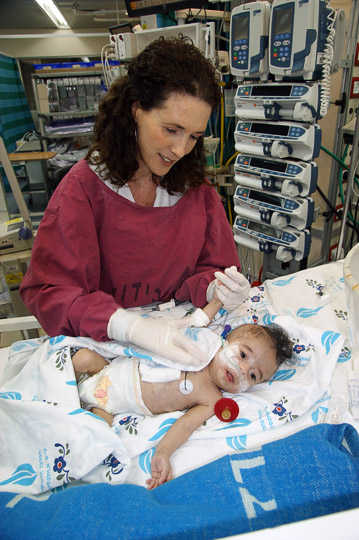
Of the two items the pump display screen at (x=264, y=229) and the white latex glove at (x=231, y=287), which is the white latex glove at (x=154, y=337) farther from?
the pump display screen at (x=264, y=229)

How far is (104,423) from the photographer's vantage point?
3.67 ft

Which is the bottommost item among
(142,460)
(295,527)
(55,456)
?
(142,460)

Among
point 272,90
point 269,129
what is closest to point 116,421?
point 269,129

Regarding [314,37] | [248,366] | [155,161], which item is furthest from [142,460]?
[314,37]

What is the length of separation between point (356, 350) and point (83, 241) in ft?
3.27

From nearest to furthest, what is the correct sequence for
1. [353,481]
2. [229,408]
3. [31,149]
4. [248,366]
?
[353,481]
[229,408]
[248,366]
[31,149]

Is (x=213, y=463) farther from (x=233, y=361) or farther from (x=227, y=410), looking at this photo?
(x=233, y=361)

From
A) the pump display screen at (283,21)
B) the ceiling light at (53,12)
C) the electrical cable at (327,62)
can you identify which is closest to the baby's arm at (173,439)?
the electrical cable at (327,62)

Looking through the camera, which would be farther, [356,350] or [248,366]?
[248,366]

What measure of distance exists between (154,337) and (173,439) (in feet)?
1.09

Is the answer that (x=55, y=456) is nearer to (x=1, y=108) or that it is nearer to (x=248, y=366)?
(x=248, y=366)

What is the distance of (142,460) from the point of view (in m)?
1.14

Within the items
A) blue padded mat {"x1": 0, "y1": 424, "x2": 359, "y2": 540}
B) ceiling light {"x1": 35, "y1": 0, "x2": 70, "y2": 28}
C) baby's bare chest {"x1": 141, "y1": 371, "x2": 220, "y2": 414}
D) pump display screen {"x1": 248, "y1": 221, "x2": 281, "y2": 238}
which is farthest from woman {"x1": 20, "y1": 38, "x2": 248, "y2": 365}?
ceiling light {"x1": 35, "y1": 0, "x2": 70, "y2": 28}

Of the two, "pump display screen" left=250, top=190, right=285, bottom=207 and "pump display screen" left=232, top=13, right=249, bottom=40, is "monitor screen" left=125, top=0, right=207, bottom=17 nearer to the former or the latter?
"pump display screen" left=232, top=13, right=249, bottom=40
